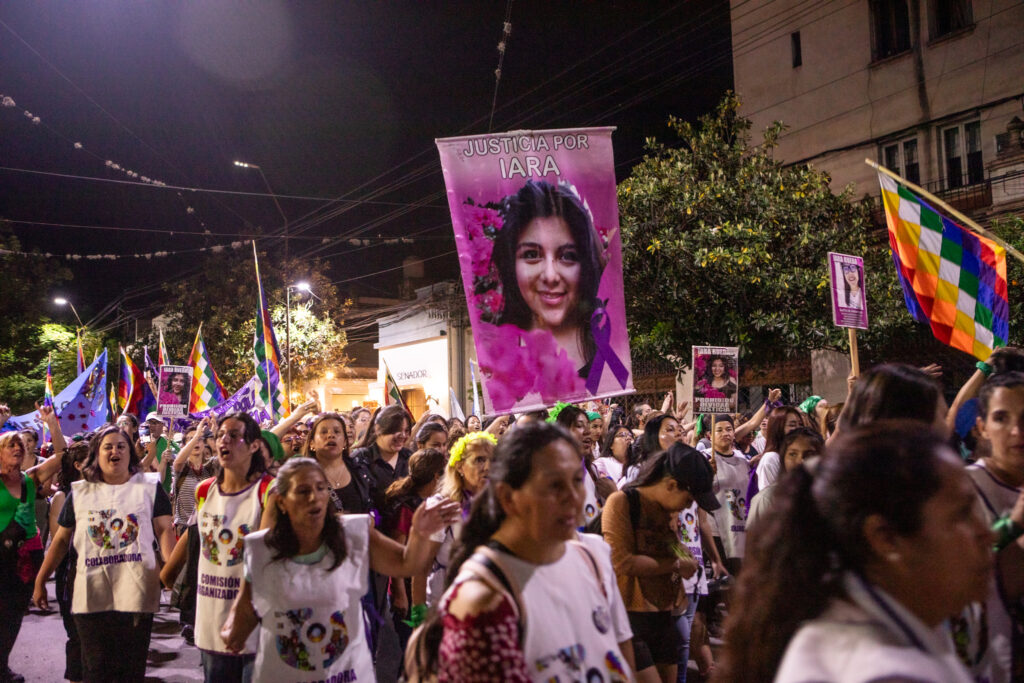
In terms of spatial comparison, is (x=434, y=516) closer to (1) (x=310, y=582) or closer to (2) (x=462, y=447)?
(1) (x=310, y=582)

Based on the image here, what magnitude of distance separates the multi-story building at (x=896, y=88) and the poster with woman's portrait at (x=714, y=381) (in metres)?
9.26

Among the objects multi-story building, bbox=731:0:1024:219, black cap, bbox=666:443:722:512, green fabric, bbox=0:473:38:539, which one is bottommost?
green fabric, bbox=0:473:38:539

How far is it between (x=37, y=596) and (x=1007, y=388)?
624cm

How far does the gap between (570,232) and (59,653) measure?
6177 millimetres

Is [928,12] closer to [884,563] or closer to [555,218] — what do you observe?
[555,218]

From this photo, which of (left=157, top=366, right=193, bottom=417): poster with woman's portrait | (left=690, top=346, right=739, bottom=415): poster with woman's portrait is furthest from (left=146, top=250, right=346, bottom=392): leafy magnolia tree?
(left=690, top=346, right=739, bottom=415): poster with woman's portrait

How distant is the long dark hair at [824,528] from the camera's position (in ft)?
5.16

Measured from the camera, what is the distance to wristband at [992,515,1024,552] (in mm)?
2520

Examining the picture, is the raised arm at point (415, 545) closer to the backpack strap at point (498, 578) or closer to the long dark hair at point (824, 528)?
the backpack strap at point (498, 578)

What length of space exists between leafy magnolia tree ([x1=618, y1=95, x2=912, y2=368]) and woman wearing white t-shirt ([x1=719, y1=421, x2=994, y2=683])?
13.5 metres

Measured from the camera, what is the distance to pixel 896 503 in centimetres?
157

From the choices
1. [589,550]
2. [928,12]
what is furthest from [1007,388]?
[928,12]

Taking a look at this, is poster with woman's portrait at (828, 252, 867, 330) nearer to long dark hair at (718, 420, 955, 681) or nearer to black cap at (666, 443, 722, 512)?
black cap at (666, 443, 722, 512)

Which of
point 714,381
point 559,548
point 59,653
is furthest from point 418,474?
point 59,653
